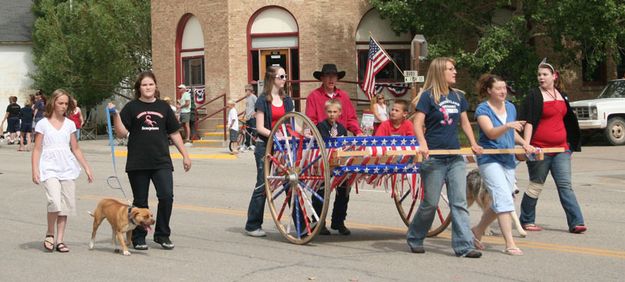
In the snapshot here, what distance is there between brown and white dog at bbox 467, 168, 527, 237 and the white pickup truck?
668 inches

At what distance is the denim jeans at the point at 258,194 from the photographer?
10.9 meters

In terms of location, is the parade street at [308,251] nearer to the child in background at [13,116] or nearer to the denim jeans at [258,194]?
the denim jeans at [258,194]

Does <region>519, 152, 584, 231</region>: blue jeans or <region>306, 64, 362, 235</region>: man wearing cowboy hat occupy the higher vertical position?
<region>306, 64, 362, 235</region>: man wearing cowboy hat

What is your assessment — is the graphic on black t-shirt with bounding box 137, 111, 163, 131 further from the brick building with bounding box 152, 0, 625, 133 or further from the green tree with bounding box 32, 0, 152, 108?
the green tree with bounding box 32, 0, 152, 108

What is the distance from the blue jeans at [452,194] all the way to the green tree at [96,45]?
32.8 m

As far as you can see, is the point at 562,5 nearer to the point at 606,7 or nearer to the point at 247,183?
the point at 606,7

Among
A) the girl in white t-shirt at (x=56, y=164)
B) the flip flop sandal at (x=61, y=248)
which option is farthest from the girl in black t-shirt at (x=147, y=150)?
the flip flop sandal at (x=61, y=248)

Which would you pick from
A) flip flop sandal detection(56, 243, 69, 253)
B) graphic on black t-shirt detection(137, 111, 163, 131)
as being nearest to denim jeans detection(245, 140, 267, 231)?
graphic on black t-shirt detection(137, 111, 163, 131)

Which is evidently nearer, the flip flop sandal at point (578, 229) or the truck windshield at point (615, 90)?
the flip flop sandal at point (578, 229)

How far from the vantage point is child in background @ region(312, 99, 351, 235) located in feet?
34.5

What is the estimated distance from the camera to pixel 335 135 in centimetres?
1055

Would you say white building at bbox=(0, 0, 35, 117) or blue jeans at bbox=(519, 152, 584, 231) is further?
white building at bbox=(0, 0, 35, 117)

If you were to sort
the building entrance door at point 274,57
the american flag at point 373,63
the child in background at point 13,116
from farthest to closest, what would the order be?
the child in background at point 13,116 < the building entrance door at point 274,57 < the american flag at point 373,63

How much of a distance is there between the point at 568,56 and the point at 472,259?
22.6m
